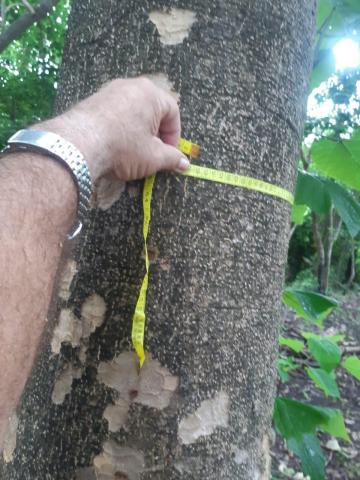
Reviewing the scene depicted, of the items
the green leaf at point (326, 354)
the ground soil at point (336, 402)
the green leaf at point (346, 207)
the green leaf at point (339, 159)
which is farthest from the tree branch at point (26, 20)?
the ground soil at point (336, 402)

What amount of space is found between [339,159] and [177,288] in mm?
747

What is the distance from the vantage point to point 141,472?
2.42ft

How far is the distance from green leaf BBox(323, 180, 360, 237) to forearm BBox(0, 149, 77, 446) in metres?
0.77

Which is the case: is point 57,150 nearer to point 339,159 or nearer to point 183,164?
point 183,164

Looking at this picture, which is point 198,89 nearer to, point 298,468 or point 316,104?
point 298,468

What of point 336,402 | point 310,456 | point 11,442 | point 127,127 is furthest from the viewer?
point 336,402

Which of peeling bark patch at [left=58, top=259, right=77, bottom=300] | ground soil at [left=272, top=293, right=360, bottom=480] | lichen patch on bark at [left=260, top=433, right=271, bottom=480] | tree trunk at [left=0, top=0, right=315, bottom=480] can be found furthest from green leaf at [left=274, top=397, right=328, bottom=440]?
ground soil at [left=272, top=293, right=360, bottom=480]

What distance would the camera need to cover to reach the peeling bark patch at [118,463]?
29.1 inches

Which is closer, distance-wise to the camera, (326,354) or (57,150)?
(57,150)

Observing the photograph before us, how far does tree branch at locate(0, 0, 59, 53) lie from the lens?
6.42ft

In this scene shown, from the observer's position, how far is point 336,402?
3916 millimetres

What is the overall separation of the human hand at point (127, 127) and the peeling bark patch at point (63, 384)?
301mm

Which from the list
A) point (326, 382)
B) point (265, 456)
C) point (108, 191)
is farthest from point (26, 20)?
point (265, 456)

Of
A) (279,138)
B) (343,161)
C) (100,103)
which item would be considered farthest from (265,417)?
(343,161)
